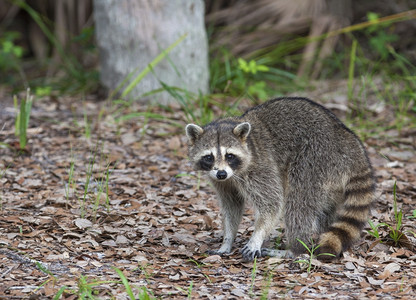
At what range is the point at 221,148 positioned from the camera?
466cm

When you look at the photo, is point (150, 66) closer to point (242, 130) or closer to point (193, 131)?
point (193, 131)

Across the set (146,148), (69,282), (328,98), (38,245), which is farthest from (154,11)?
(69,282)

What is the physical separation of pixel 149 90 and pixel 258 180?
3459 mm

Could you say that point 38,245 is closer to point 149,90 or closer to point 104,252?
point 104,252

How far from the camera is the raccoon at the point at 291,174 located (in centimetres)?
452

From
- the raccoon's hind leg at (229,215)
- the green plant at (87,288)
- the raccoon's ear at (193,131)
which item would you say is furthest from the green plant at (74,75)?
the green plant at (87,288)

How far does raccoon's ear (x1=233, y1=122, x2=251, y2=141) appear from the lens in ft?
15.5

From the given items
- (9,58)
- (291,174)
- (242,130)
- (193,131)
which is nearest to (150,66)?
(193,131)

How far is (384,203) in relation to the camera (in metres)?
5.53

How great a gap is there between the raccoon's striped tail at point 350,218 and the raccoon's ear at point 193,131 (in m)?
1.23

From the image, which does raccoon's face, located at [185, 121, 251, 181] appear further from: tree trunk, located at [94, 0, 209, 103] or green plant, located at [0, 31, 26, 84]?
green plant, located at [0, 31, 26, 84]

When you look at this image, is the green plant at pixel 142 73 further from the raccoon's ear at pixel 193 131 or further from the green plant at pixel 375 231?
the green plant at pixel 375 231

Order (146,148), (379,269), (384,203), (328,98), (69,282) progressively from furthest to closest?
(328,98) < (146,148) < (384,203) < (379,269) < (69,282)

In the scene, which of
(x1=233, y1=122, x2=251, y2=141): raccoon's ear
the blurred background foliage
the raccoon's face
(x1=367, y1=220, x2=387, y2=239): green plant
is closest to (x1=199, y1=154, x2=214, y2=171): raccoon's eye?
the raccoon's face
